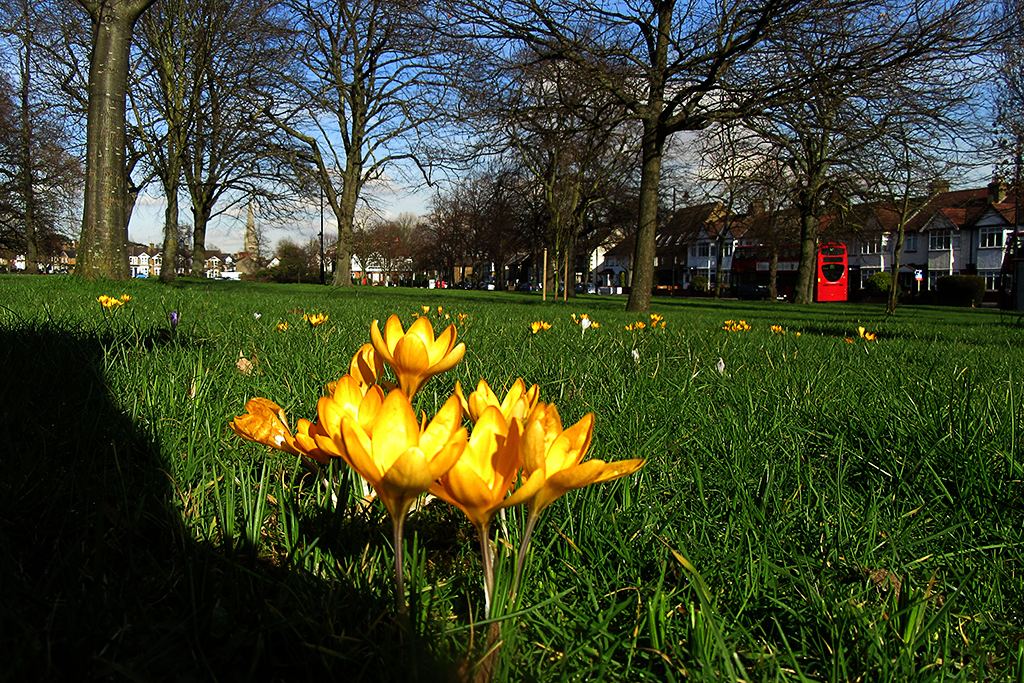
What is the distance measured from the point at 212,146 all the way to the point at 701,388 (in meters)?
27.8

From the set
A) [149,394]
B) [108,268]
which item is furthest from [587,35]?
[149,394]

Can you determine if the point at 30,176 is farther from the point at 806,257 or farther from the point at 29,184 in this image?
the point at 806,257

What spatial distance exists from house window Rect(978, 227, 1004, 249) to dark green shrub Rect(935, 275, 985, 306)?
15336 mm

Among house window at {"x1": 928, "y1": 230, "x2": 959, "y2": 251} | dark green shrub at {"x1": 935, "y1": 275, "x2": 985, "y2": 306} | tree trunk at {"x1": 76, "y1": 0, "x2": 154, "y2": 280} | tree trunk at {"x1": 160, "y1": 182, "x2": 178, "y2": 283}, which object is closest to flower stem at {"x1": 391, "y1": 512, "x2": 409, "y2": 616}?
tree trunk at {"x1": 76, "y1": 0, "x2": 154, "y2": 280}

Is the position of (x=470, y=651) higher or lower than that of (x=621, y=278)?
lower

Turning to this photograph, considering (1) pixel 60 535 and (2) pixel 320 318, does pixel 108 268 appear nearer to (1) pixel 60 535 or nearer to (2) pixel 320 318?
(2) pixel 320 318

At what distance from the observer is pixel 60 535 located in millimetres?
996

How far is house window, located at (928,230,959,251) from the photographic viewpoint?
5306cm

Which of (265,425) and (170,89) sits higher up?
(170,89)

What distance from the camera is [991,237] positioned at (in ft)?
165

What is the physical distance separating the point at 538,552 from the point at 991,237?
6411 cm

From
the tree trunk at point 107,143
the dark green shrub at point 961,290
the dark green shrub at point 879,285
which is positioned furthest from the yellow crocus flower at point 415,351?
the dark green shrub at point 879,285

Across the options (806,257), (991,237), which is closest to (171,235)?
(806,257)

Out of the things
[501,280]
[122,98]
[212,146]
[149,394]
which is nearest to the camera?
[149,394]
